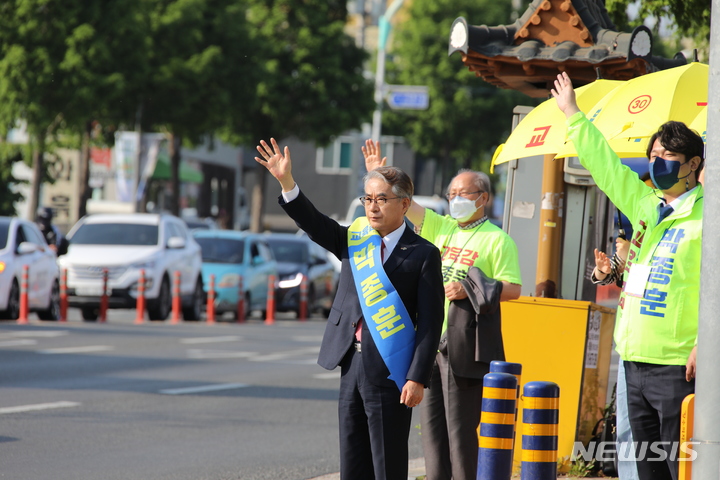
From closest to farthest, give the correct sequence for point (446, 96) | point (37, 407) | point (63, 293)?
1. point (37, 407)
2. point (63, 293)
3. point (446, 96)

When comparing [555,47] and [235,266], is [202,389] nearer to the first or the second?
[555,47]

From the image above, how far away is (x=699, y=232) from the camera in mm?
4750

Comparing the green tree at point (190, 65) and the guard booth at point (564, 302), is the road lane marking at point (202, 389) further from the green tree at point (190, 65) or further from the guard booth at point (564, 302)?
the green tree at point (190, 65)

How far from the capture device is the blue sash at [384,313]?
16.7 ft

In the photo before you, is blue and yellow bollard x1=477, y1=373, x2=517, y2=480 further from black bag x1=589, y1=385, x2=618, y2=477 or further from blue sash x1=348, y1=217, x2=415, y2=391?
black bag x1=589, y1=385, x2=618, y2=477

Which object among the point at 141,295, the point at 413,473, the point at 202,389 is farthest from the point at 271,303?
the point at 413,473

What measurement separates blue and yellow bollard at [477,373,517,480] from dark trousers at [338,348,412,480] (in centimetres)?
36

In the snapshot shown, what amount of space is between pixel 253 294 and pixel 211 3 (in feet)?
50.6

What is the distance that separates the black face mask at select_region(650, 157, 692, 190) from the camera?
484cm

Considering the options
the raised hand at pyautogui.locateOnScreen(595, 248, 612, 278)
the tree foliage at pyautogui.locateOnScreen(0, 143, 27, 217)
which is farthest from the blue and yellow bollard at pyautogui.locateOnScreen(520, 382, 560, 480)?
the tree foliage at pyautogui.locateOnScreen(0, 143, 27, 217)

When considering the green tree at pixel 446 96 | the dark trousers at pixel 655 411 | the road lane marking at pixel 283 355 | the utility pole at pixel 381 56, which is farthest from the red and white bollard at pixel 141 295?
the green tree at pixel 446 96

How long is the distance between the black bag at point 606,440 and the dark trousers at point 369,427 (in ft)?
8.23

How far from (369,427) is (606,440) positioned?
8.97ft

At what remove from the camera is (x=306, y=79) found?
43156mm
